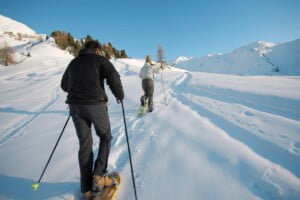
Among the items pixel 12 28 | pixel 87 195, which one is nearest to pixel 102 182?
pixel 87 195

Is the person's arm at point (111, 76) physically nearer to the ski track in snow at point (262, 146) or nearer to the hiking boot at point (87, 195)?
the hiking boot at point (87, 195)

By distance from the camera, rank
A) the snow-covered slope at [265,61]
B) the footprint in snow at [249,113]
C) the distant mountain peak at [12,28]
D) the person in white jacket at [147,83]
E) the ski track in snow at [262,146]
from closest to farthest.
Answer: the ski track in snow at [262,146]
the footprint in snow at [249,113]
the person in white jacket at [147,83]
the distant mountain peak at [12,28]
the snow-covered slope at [265,61]

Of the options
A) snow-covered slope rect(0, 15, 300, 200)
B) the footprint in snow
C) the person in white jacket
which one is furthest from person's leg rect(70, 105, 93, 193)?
the footprint in snow

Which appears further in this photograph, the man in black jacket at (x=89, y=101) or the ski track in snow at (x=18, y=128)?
the ski track in snow at (x=18, y=128)

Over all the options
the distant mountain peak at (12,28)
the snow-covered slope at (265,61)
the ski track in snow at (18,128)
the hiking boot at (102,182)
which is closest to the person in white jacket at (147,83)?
the hiking boot at (102,182)

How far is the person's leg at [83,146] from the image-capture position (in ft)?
7.32

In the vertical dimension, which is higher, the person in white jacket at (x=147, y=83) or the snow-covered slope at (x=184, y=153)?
the person in white jacket at (x=147, y=83)

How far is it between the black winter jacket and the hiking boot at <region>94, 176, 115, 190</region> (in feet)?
3.73

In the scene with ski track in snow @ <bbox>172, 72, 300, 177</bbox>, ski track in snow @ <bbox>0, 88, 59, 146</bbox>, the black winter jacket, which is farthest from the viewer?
ski track in snow @ <bbox>0, 88, 59, 146</bbox>

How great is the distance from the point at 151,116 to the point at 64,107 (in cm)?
444

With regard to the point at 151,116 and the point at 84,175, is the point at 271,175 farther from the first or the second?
the point at 151,116

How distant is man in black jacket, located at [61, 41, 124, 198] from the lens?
2162mm

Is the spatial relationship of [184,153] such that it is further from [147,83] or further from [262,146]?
[147,83]

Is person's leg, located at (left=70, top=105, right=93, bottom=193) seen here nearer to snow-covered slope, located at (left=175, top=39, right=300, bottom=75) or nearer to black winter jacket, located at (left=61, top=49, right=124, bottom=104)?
black winter jacket, located at (left=61, top=49, right=124, bottom=104)
